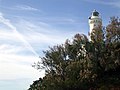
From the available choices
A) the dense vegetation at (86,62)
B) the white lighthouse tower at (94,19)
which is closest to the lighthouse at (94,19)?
the white lighthouse tower at (94,19)

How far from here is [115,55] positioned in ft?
197

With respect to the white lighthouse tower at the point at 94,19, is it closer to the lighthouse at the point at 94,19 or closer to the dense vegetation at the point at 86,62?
the lighthouse at the point at 94,19

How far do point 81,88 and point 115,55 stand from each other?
320 inches

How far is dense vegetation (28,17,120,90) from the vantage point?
196 ft

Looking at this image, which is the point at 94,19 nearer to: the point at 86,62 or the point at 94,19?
the point at 94,19

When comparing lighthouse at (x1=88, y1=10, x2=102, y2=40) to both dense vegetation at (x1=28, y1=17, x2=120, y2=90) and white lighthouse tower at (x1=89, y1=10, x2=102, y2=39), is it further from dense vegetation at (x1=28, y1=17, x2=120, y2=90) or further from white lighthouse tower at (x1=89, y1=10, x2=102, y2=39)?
dense vegetation at (x1=28, y1=17, x2=120, y2=90)

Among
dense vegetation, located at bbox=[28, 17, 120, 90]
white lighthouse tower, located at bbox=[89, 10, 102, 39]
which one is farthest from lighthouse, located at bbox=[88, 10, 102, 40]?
dense vegetation, located at bbox=[28, 17, 120, 90]

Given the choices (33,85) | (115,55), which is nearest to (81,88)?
(115,55)

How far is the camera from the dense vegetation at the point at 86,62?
59.7 metres

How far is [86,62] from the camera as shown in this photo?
59.8 meters

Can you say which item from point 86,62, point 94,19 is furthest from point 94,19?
point 86,62

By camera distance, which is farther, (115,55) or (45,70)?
(45,70)

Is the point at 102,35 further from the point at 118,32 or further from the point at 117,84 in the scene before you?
the point at 117,84

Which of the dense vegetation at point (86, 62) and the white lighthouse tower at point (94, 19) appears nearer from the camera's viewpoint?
the dense vegetation at point (86, 62)
